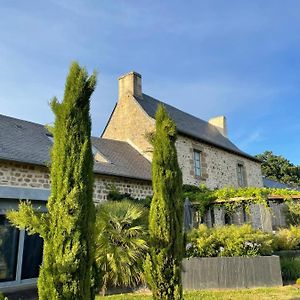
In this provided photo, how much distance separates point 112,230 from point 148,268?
Result: 3070mm

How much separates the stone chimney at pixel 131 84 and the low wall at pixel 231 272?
31.5 ft

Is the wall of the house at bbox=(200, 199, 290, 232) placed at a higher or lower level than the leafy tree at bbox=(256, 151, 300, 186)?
lower

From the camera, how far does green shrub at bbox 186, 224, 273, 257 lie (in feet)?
24.3

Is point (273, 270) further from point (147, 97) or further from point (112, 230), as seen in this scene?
point (147, 97)

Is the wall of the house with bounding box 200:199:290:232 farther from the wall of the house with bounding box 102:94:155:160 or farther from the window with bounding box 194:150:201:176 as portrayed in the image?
the wall of the house with bounding box 102:94:155:160

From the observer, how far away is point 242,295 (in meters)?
6.09

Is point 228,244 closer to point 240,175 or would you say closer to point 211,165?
point 211,165

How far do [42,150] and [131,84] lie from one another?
22.6 feet

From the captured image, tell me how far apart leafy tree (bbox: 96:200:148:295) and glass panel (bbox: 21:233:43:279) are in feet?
6.53

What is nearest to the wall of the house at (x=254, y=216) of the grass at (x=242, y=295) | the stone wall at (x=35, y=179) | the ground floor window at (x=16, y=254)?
the stone wall at (x=35, y=179)

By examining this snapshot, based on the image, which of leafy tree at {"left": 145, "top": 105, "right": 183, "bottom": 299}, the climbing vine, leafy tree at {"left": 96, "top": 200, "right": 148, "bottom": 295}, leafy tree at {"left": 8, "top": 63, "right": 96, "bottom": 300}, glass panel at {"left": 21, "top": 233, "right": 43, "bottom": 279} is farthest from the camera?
the climbing vine

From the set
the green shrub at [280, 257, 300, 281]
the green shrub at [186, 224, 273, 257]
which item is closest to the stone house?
the green shrub at [186, 224, 273, 257]

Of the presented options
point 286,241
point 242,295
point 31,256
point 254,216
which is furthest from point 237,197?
point 31,256

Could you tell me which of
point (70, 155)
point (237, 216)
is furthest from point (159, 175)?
point (237, 216)
